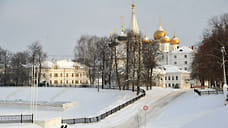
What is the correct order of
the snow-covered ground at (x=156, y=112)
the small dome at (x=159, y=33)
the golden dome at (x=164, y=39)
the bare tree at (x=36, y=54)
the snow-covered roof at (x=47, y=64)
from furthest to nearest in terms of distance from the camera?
the golden dome at (x=164, y=39)
the small dome at (x=159, y=33)
the snow-covered roof at (x=47, y=64)
the bare tree at (x=36, y=54)
the snow-covered ground at (x=156, y=112)

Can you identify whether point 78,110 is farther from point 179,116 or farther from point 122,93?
point 179,116

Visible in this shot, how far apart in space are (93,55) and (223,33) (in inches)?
1050

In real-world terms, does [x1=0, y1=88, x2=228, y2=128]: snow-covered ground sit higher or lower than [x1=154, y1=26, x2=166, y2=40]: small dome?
lower

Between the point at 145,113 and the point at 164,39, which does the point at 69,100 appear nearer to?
the point at 145,113

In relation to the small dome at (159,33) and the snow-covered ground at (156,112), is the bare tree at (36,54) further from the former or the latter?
the small dome at (159,33)

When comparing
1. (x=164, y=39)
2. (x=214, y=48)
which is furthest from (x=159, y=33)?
(x=214, y=48)

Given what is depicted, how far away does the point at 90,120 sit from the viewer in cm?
2291

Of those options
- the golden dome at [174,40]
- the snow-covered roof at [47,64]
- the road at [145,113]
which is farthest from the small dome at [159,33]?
the road at [145,113]

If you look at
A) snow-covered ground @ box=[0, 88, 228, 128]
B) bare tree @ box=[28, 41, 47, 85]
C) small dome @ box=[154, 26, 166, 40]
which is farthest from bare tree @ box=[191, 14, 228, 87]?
small dome @ box=[154, 26, 166, 40]

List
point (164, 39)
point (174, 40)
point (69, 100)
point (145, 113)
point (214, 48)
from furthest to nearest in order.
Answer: point (174, 40), point (164, 39), point (69, 100), point (214, 48), point (145, 113)

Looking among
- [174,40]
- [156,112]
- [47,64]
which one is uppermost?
[174,40]

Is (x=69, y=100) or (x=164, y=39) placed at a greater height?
(x=164, y=39)

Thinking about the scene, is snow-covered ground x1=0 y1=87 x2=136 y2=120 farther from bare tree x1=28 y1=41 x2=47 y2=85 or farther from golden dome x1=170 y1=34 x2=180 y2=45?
golden dome x1=170 y1=34 x2=180 y2=45

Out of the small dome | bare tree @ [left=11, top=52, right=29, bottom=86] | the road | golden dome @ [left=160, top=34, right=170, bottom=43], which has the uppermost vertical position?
the small dome
